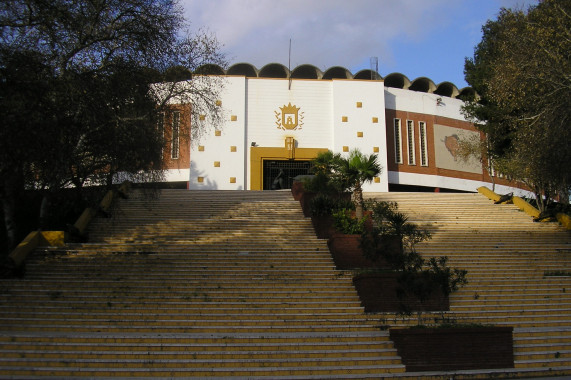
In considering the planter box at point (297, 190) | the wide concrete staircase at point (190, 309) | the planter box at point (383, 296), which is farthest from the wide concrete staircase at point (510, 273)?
the planter box at point (297, 190)

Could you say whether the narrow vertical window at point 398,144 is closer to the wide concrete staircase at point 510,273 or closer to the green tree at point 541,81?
the wide concrete staircase at point 510,273

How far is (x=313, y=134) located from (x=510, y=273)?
57.1 feet

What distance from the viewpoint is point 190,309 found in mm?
11383

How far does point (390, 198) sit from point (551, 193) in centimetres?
655

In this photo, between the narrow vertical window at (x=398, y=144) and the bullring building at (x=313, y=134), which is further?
the narrow vertical window at (x=398, y=144)

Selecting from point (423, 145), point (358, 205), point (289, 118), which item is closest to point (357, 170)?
point (358, 205)

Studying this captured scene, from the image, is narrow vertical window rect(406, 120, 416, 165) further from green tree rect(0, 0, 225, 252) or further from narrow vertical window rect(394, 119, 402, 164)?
green tree rect(0, 0, 225, 252)

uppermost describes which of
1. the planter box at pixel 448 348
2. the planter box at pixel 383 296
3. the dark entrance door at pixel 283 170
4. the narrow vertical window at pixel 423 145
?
the narrow vertical window at pixel 423 145

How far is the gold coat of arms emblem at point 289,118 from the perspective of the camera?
98.6 ft

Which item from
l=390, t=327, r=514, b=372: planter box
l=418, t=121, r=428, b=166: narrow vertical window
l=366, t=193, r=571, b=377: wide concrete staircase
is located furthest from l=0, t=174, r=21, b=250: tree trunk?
l=418, t=121, r=428, b=166: narrow vertical window

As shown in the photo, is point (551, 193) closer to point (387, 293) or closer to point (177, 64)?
point (387, 293)

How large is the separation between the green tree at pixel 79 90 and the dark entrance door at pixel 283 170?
1566 centimetres

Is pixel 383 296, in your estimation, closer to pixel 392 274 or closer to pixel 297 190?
pixel 392 274

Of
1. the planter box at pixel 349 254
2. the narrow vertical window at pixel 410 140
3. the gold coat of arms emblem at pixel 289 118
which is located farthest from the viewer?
the narrow vertical window at pixel 410 140
